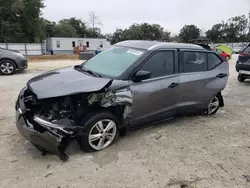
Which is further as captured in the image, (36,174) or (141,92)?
(141,92)

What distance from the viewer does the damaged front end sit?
2936mm

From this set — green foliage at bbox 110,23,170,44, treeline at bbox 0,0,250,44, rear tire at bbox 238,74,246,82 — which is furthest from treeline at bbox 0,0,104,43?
rear tire at bbox 238,74,246,82

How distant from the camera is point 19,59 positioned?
9.99m

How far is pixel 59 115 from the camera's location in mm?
3129

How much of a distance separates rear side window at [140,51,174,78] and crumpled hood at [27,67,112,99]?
76 cm

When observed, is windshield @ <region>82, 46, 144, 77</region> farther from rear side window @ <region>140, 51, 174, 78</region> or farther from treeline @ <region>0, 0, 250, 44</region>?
treeline @ <region>0, 0, 250, 44</region>

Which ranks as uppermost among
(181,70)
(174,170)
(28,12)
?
(28,12)

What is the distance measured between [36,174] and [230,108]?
4520 mm

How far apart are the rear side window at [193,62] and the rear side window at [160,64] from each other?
0.27 m

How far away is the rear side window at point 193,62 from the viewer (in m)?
4.18

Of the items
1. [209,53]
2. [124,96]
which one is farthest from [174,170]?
[209,53]

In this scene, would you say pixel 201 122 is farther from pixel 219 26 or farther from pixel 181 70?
pixel 219 26

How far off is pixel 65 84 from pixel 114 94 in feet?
2.25

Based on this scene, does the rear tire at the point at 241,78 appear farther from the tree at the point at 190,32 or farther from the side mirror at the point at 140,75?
the tree at the point at 190,32
